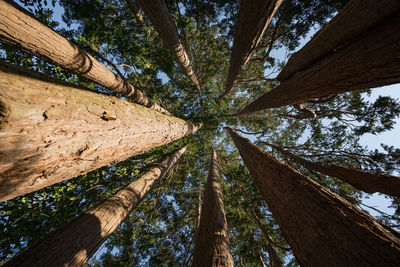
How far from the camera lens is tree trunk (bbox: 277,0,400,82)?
4.57ft

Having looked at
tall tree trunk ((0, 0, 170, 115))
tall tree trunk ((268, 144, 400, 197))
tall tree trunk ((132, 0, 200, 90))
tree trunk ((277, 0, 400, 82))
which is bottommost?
tall tree trunk ((268, 144, 400, 197))

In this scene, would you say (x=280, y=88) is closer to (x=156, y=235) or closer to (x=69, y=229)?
(x=69, y=229)

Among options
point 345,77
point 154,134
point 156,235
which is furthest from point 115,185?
point 345,77

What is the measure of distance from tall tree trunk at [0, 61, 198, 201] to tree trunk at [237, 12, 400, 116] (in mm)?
2658

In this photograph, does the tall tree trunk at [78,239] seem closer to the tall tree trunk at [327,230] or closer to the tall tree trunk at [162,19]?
the tall tree trunk at [327,230]

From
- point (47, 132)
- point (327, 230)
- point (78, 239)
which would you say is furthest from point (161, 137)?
point (327, 230)

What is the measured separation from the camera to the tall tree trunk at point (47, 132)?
797 mm

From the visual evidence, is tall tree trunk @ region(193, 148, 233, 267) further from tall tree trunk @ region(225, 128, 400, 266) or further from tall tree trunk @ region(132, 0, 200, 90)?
tall tree trunk @ region(132, 0, 200, 90)

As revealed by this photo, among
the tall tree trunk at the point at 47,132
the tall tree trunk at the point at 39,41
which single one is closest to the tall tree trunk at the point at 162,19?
the tall tree trunk at the point at 39,41

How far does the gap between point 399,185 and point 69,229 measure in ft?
14.9

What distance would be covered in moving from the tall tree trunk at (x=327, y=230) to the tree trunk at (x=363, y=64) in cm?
127

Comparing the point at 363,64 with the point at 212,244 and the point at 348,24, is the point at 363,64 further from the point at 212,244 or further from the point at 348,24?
the point at 212,244

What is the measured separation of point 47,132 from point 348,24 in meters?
3.15

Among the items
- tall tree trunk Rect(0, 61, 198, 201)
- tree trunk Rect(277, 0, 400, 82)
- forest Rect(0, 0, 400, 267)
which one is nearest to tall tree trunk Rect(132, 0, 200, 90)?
forest Rect(0, 0, 400, 267)
